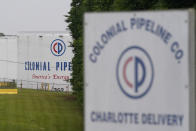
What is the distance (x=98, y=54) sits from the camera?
13.8ft

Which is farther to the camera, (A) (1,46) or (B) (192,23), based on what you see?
(A) (1,46)

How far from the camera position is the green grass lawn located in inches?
920

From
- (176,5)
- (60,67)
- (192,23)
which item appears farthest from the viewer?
(60,67)

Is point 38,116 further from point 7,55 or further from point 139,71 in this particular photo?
point 139,71

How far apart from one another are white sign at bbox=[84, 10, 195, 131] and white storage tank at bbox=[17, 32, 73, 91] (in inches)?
1751

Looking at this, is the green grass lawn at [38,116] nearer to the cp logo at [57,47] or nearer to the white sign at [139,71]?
the cp logo at [57,47]

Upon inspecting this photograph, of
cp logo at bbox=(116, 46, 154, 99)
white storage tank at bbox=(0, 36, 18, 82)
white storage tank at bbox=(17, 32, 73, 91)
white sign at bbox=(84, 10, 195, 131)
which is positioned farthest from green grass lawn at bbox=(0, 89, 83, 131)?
cp logo at bbox=(116, 46, 154, 99)

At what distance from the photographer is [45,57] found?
4981 cm

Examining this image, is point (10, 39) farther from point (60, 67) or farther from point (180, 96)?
point (180, 96)

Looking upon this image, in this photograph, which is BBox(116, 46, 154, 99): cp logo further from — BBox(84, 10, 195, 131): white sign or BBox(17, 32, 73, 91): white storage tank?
BBox(17, 32, 73, 91): white storage tank

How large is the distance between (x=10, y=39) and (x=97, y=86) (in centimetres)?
4625

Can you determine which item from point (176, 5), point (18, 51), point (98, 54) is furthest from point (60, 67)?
point (98, 54)

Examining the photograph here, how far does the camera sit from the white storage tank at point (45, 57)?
1933 inches

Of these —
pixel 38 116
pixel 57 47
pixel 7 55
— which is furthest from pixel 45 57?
pixel 38 116
